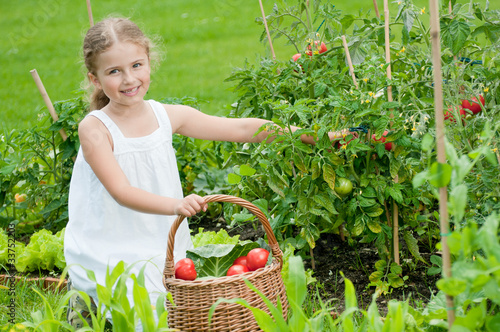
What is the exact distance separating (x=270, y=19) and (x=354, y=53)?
524mm

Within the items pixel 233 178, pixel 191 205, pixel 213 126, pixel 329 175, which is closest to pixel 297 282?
pixel 191 205

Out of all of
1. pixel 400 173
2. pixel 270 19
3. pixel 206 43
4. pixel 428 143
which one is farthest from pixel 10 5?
pixel 428 143

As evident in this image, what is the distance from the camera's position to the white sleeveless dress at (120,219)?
2367 millimetres

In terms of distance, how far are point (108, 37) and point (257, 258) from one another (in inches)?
40.1

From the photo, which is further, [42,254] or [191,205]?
[42,254]

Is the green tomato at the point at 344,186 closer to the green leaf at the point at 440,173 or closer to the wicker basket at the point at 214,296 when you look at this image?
the wicker basket at the point at 214,296

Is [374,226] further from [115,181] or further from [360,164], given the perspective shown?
[115,181]

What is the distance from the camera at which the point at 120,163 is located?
93.7 inches

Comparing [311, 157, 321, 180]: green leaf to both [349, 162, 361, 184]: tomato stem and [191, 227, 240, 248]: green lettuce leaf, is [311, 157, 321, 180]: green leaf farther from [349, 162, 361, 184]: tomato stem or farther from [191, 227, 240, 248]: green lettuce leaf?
[191, 227, 240, 248]: green lettuce leaf

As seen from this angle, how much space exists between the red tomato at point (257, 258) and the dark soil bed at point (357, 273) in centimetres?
33

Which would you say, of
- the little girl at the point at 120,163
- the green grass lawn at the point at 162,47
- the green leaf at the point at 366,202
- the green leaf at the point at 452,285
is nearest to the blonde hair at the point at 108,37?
the little girl at the point at 120,163

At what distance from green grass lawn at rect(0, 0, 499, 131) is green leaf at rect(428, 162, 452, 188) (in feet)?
13.5

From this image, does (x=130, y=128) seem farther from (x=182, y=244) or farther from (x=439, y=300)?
(x=439, y=300)

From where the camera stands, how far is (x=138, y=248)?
240 cm
